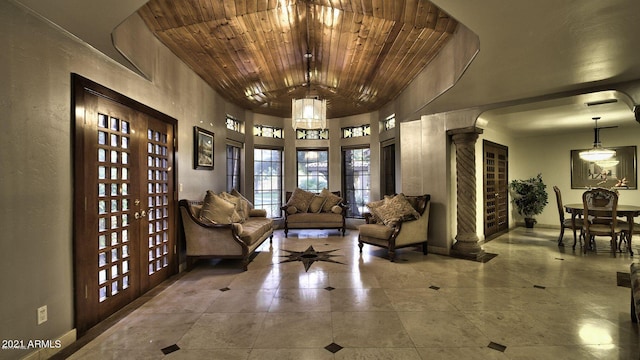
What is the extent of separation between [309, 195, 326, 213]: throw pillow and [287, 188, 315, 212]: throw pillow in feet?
0.26

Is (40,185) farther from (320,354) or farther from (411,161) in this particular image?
(411,161)

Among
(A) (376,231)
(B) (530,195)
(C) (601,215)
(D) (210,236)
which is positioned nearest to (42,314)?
(D) (210,236)

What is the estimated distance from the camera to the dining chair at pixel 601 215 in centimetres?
454

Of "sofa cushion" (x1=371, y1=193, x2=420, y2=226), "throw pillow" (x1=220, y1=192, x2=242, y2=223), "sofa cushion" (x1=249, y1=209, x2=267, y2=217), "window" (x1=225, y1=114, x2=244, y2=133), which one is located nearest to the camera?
"sofa cushion" (x1=371, y1=193, x2=420, y2=226)

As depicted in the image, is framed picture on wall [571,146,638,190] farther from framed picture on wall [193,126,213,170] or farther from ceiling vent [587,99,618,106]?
framed picture on wall [193,126,213,170]

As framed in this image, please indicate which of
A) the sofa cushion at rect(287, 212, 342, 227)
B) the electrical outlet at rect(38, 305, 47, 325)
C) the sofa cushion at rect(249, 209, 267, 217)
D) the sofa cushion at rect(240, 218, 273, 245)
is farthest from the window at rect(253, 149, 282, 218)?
the electrical outlet at rect(38, 305, 47, 325)

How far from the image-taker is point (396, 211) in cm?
470

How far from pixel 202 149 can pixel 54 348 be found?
10.3ft

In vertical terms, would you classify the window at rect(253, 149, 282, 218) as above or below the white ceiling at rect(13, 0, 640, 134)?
below

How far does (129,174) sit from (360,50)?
Result: 10.6 feet

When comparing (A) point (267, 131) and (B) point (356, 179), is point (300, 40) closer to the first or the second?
(A) point (267, 131)

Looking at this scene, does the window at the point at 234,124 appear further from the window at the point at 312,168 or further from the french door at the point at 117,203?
the french door at the point at 117,203

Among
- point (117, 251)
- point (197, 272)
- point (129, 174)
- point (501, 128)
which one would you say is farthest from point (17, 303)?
point (501, 128)

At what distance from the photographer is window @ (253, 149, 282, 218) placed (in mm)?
7184
